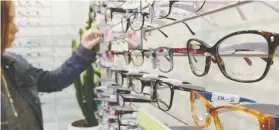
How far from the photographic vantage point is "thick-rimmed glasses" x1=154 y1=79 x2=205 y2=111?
713 millimetres

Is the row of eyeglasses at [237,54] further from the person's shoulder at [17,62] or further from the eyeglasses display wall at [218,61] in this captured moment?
the person's shoulder at [17,62]

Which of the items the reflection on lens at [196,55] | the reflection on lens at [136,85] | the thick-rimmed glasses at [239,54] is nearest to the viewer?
the thick-rimmed glasses at [239,54]

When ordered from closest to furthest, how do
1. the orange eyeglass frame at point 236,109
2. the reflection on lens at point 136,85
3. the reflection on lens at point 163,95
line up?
the orange eyeglass frame at point 236,109 → the reflection on lens at point 163,95 → the reflection on lens at point 136,85

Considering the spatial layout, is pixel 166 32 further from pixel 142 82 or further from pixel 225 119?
pixel 225 119

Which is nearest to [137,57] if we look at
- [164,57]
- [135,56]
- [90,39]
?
[135,56]

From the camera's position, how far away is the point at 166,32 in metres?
1.04

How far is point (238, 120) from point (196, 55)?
0.59ft

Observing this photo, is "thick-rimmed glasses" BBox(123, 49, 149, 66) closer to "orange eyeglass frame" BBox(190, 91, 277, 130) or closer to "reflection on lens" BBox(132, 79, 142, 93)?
"reflection on lens" BBox(132, 79, 142, 93)

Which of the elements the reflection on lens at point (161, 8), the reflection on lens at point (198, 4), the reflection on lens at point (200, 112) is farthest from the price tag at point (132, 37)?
the reflection on lens at point (200, 112)

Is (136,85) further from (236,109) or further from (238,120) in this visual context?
(236,109)

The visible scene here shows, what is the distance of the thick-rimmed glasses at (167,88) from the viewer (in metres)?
0.71

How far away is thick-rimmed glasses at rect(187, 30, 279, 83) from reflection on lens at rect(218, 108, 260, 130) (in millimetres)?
87

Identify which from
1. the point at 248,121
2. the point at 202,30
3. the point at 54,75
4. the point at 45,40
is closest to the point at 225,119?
the point at 248,121

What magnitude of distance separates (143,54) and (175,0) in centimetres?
26
